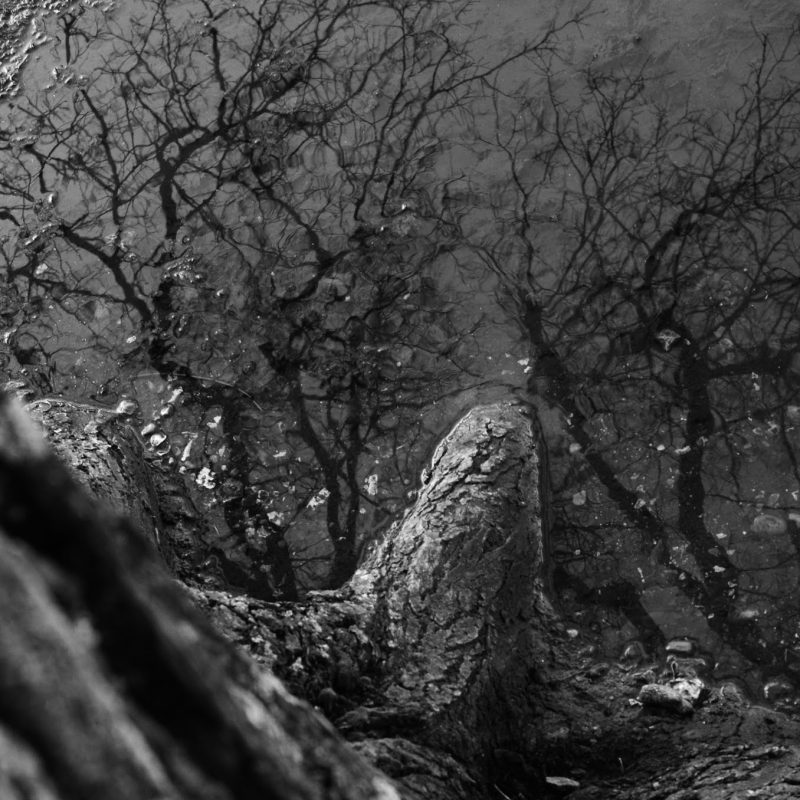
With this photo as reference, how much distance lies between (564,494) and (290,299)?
52.9 inches

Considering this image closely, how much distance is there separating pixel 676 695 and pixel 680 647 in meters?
0.27

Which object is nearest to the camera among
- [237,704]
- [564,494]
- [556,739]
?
[237,704]

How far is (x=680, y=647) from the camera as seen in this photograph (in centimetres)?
233

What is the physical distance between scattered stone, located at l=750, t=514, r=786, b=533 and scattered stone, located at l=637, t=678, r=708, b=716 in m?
0.55

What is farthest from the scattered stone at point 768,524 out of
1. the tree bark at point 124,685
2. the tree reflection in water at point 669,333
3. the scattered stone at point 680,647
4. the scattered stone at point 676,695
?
the tree bark at point 124,685

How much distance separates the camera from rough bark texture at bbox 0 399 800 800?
0.47m

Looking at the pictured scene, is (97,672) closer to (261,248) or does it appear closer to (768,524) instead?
(768,524)

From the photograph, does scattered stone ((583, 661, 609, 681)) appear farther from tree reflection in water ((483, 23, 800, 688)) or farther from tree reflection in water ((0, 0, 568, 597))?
tree reflection in water ((0, 0, 568, 597))

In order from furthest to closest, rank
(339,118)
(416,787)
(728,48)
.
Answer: (339,118)
(728,48)
(416,787)

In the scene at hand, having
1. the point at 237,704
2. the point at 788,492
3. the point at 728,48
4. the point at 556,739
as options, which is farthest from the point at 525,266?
the point at 237,704

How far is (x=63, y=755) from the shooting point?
1.44 ft

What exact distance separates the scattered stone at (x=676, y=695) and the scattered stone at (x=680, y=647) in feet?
0.50

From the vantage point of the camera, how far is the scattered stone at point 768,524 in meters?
2.48

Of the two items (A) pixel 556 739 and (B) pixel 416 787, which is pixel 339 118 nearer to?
(A) pixel 556 739
